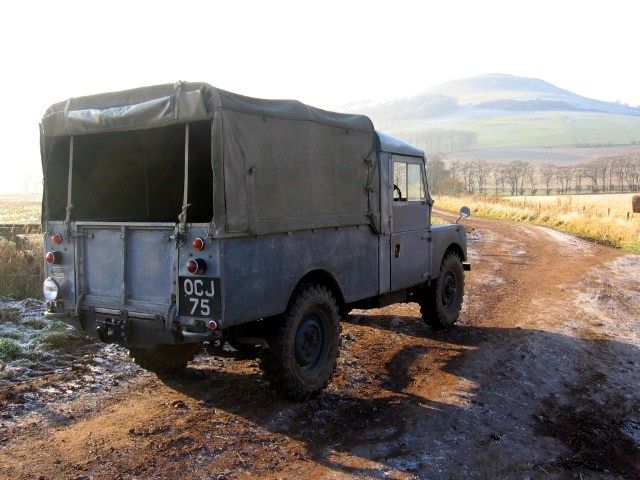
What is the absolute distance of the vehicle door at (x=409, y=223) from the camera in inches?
291

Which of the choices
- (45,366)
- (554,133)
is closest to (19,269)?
(45,366)

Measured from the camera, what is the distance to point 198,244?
15.6 feet

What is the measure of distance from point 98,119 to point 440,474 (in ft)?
14.2

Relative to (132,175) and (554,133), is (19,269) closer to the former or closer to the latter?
(132,175)

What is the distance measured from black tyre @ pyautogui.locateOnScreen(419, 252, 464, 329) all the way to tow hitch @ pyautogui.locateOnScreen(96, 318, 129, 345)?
469 centimetres

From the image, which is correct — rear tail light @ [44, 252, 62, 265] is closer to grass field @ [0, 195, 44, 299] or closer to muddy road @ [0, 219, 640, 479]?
muddy road @ [0, 219, 640, 479]

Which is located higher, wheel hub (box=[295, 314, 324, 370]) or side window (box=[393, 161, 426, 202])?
side window (box=[393, 161, 426, 202])

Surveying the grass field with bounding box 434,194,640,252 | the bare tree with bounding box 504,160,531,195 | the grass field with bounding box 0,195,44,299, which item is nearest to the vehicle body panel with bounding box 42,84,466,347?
the grass field with bounding box 0,195,44,299

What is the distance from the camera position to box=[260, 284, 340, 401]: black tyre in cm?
545

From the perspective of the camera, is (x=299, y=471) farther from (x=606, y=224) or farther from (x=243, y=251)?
(x=606, y=224)

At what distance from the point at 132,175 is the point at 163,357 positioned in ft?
6.88

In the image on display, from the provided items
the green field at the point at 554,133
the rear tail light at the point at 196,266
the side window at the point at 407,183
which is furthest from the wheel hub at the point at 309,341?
the green field at the point at 554,133

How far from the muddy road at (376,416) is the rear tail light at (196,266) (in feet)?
4.65

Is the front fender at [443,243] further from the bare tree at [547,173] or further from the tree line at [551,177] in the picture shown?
the bare tree at [547,173]
